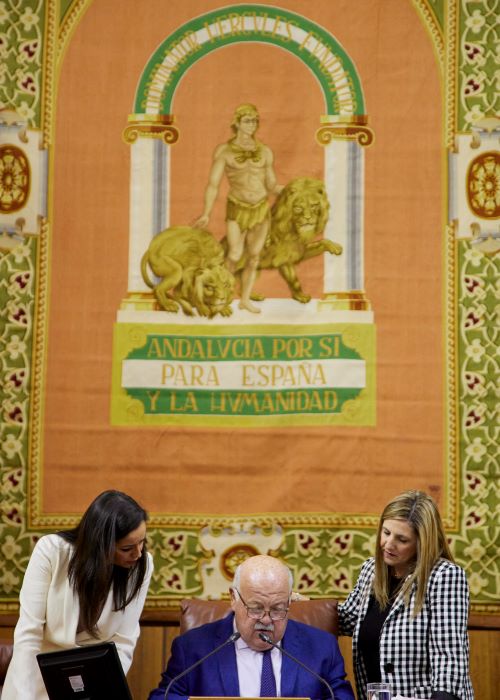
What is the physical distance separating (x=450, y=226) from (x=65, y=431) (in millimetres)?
2305

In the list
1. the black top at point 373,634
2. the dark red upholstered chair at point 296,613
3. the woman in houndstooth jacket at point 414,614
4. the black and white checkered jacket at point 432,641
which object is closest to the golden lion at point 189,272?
the dark red upholstered chair at point 296,613

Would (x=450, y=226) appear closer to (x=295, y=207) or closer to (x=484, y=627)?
(x=295, y=207)

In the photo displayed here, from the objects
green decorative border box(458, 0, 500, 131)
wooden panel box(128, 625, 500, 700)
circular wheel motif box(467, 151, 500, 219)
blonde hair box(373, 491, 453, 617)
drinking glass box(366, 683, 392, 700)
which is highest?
green decorative border box(458, 0, 500, 131)

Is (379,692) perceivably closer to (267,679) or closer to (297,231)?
(267,679)

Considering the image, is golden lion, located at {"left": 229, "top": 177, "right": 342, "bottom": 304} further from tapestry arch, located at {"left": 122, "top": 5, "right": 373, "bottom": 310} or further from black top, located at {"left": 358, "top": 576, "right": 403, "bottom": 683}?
black top, located at {"left": 358, "top": 576, "right": 403, "bottom": 683}

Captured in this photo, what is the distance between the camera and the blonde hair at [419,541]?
4098 mm

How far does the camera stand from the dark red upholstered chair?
4438mm

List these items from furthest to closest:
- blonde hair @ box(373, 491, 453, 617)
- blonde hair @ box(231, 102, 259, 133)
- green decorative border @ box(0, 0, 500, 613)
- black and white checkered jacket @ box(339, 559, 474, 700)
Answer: blonde hair @ box(231, 102, 259, 133), green decorative border @ box(0, 0, 500, 613), blonde hair @ box(373, 491, 453, 617), black and white checkered jacket @ box(339, 559, 474, 700)

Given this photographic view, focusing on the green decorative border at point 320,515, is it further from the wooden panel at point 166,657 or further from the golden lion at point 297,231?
the golden lion at point 297,231

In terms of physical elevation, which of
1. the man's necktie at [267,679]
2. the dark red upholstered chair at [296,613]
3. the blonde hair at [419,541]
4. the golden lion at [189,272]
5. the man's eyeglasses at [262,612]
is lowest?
the man's necktie at [267,679]

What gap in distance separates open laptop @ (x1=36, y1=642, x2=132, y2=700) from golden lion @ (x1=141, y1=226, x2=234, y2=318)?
97.9 inches

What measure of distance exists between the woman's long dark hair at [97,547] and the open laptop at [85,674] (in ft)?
1.80

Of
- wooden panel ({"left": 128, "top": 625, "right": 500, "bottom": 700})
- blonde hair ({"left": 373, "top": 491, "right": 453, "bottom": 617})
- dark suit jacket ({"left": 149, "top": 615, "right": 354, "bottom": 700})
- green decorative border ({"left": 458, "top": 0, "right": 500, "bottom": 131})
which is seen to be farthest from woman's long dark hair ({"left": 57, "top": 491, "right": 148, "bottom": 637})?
green decorative border ({"left": 458, "top": 0, "right": 500, "bottom": 131})

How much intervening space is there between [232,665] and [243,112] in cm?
301
